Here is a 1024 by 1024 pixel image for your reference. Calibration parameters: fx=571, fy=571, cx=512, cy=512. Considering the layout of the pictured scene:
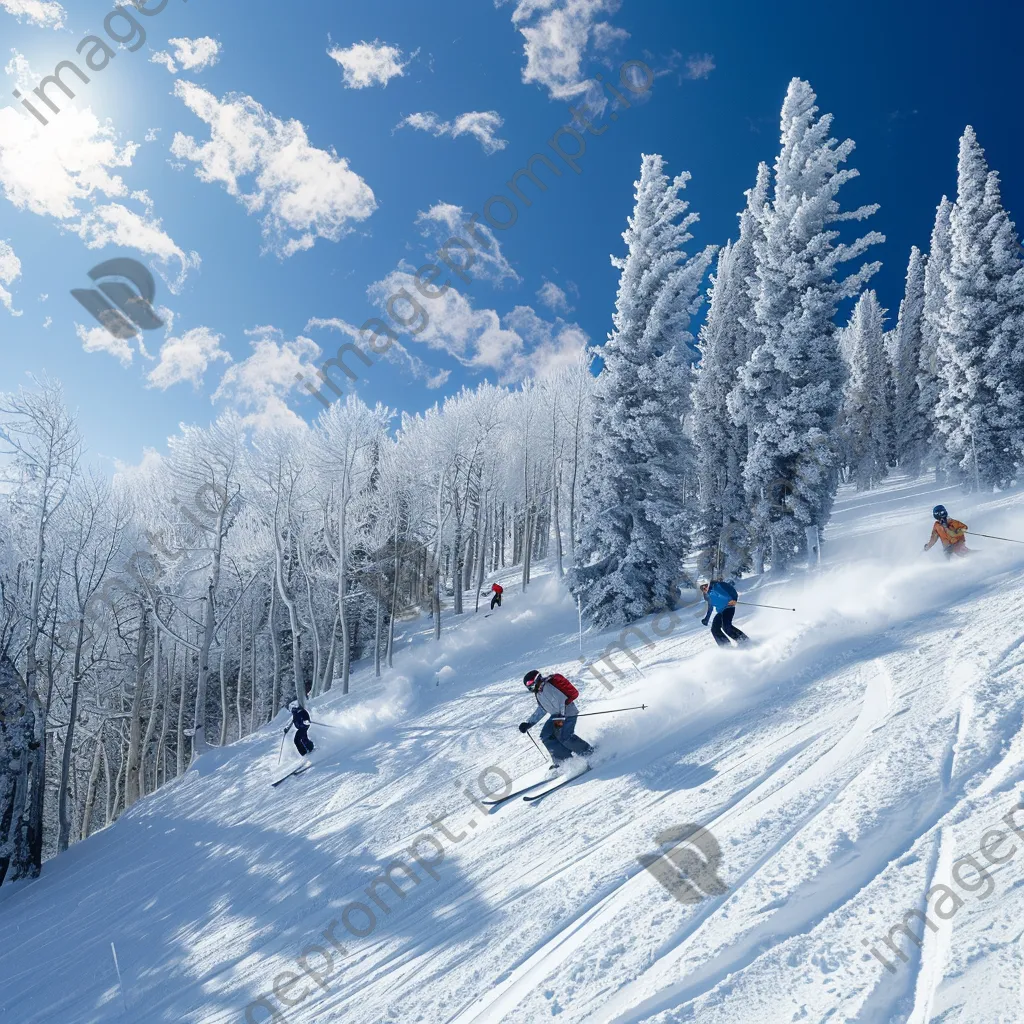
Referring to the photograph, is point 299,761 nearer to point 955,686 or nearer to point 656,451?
point 656,451

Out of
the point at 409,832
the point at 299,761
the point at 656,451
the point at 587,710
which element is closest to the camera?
the point at 409,832

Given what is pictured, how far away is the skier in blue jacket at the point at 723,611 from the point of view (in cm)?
1118

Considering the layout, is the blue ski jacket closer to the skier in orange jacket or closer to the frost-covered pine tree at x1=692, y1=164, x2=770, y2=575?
the skier in orange jacket

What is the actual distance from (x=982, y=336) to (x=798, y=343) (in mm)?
13435

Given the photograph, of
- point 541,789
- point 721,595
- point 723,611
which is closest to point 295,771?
point 541,789

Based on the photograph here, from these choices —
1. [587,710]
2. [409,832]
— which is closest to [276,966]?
[409,832]

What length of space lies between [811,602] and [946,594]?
2541mm

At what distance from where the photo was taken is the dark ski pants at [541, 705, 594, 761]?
888cm

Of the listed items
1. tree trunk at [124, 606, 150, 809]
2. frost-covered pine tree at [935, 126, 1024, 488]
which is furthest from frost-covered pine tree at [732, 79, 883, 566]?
tree trunk at [124, 606, 150, 809]

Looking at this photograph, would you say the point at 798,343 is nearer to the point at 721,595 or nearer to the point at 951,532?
the point at 951,532

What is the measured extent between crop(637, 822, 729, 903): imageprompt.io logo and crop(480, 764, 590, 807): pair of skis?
2.47m

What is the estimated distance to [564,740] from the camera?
8961 mm

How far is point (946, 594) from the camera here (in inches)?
442

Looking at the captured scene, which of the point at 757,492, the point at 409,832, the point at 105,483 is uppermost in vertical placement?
the point at 105,483
